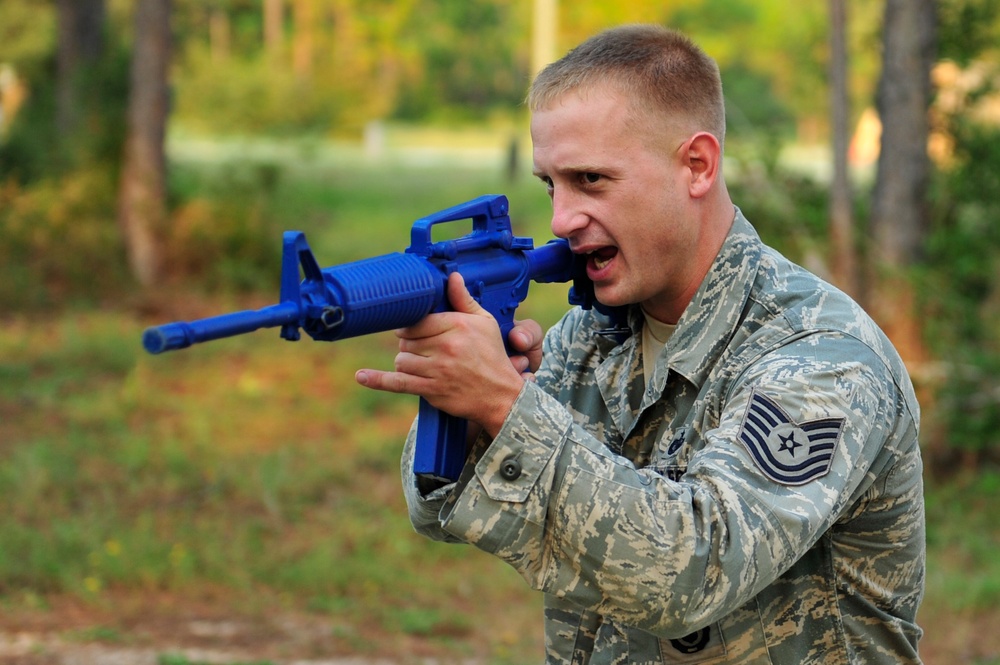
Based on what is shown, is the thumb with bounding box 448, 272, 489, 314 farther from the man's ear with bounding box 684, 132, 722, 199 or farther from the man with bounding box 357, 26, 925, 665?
the man's ear with bounding box 684, 132, 722, 199

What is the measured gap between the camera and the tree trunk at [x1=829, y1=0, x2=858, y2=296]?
729 cm

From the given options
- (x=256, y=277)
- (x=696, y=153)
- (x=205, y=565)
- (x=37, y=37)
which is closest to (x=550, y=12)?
(x=37, y=37)

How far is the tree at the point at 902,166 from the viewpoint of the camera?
7.17 metres

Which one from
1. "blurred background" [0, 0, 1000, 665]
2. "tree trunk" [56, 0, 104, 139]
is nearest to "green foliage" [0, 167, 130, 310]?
"blurred background" [0, 0, 1000, 665]

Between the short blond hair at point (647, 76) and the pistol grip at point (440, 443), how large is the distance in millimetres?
614

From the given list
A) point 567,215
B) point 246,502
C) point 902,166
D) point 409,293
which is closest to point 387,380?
point 409,293

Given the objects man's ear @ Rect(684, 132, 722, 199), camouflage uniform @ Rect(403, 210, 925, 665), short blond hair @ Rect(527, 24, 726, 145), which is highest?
short blond hair @ Rect(527, 24, 726, 145)

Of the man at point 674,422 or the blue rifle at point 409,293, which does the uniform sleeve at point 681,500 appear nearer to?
the man at point 674,422

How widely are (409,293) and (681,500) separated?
541 mm

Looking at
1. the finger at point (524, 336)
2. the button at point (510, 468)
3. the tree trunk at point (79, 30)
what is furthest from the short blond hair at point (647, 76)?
the tree trunk at point (79, 30)

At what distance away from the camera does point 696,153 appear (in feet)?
7.52

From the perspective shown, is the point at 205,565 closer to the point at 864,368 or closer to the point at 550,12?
the point at 864,368

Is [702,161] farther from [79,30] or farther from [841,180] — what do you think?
[79,30]

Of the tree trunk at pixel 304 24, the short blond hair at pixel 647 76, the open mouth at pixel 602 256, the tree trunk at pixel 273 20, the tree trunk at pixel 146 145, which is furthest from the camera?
the tree trunk at pixel 273 20
